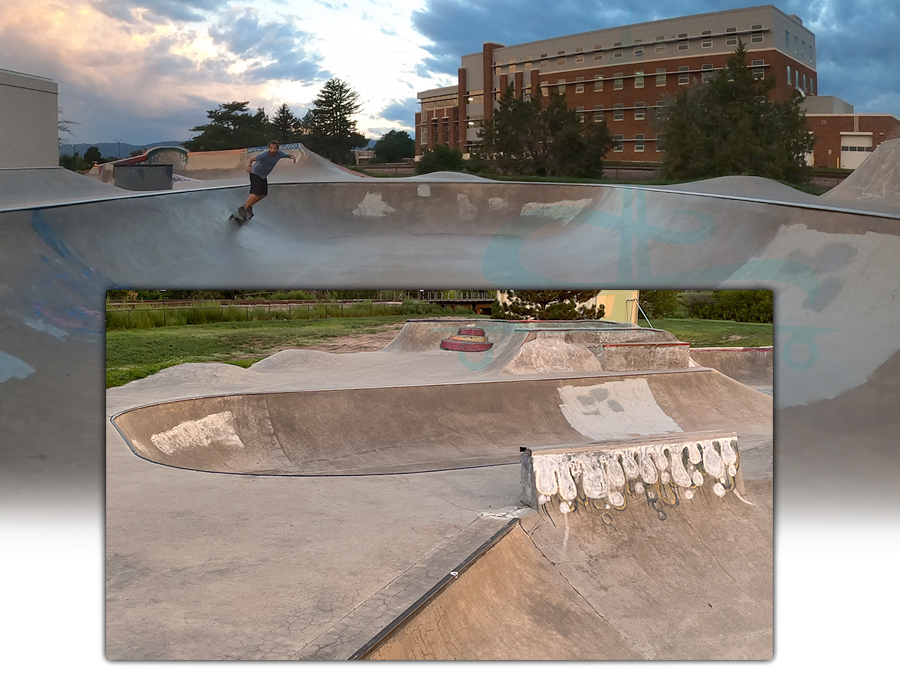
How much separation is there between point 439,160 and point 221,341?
27.1ft

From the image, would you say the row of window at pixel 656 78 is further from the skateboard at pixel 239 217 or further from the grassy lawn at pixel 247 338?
the skateboard at pixel 239 217

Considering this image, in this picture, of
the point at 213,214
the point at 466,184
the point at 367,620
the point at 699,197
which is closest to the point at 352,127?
the point at 466,184

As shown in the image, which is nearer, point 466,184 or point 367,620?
point 367,620

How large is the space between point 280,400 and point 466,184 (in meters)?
4.35

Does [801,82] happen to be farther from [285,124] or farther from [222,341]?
[222,341]

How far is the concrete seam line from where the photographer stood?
401cm

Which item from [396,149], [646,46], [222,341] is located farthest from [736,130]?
[222,341]

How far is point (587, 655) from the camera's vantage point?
475 cm

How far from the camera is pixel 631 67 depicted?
568 inches

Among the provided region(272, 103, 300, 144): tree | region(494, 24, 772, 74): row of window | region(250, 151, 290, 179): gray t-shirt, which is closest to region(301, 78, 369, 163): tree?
region(272, 103, 300, 144): tree

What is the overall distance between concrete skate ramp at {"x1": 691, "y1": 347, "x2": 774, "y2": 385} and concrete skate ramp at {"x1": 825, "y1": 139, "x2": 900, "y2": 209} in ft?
11.5

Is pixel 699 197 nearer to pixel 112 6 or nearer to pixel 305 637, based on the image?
pixel 305 637

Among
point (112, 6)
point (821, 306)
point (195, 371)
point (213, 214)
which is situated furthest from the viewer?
point (112, 6)

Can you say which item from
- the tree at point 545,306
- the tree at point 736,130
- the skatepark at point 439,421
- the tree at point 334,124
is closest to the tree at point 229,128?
the tree at point 334,124
